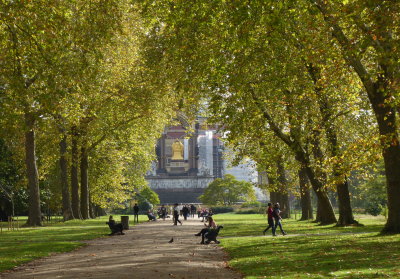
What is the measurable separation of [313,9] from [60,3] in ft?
32.0

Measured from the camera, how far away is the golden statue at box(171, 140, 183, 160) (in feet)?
420

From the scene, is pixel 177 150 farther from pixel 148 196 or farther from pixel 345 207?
pixel 345 207

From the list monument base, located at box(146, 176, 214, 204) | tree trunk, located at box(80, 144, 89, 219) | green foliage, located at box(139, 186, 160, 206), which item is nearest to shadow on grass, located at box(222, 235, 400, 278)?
tree trunk, located at box(80, 144, 89, 219)

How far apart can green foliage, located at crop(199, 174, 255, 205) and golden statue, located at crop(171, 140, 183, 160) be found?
2919 centimetres

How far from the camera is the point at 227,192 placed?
101 metres

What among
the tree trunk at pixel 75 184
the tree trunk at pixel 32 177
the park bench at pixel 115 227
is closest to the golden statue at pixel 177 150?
the tree trunk at pixel 75 184

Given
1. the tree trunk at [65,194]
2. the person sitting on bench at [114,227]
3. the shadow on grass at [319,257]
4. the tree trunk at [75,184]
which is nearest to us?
the shadow on grass at [319,257]

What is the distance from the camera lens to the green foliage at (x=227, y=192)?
98.8 m

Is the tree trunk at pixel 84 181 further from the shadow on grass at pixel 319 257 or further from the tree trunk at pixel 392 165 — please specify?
the tree trunk at pixel 392 165

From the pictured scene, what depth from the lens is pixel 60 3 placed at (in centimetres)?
2030

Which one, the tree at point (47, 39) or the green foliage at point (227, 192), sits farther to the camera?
the green foliage at point (227, 192)

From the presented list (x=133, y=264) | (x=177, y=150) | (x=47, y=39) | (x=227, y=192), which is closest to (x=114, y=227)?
(x=47, y=39)

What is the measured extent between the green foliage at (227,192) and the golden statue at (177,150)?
29188 millimetres

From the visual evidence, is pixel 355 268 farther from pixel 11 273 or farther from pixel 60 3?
pixel 60 3
